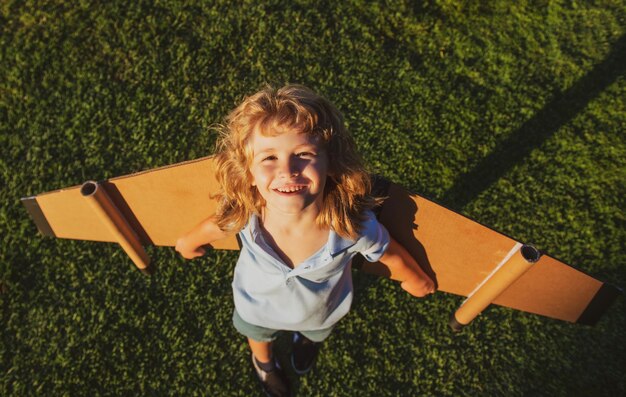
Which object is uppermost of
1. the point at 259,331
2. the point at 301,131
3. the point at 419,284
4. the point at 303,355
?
the point at 301,131

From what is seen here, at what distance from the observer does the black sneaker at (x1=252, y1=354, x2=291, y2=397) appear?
10.4ft

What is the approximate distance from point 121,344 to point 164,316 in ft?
1.16

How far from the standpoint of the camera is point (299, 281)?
2.27 metres

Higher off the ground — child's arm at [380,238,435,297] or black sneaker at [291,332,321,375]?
child's arm at [380,238,435,297]

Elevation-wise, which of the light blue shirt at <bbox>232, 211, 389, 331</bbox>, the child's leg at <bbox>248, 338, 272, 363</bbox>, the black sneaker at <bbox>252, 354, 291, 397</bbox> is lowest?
the black sneaker at <bbox>252, 354, 291, 397</bbox>

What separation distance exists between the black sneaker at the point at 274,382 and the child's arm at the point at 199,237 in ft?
3.39

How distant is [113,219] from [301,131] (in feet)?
4.09

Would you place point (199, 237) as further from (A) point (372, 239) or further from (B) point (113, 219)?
(A) point (372, 239)

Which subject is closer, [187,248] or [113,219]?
[113,219]

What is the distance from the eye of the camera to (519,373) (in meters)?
3.25

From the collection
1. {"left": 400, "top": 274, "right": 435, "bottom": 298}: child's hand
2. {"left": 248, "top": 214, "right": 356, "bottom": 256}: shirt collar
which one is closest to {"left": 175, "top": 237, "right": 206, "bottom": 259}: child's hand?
{"left": 248, "top": 214, "right": 356, "bottom": 256}: shirt collar

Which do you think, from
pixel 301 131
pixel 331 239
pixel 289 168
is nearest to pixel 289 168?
pixel 289 168

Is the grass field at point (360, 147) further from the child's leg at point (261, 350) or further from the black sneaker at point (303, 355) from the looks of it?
the child's leg at point (261, 350)

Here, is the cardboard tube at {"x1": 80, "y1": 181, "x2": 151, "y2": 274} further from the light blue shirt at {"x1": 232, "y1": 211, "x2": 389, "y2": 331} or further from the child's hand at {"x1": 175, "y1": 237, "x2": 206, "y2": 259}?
the light blue shirt at {"x1": 232, "y1": 211, "x2": 389, "y2": 331}
